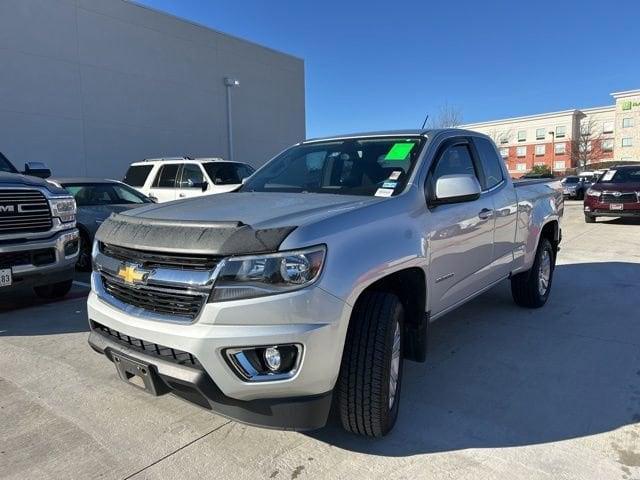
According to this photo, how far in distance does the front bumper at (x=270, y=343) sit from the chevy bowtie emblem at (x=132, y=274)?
33 cm

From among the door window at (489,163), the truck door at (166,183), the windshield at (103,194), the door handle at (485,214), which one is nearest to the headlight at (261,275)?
the door handle at (485,214)

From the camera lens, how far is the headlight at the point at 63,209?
5406 mm

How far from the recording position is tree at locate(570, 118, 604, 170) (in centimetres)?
7144

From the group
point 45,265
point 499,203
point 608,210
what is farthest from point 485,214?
point 608,210

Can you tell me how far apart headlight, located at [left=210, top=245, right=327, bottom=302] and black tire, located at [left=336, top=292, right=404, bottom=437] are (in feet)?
1.56

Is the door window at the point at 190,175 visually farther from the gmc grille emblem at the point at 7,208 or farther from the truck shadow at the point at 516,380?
the truck shadow at the point at 516,380

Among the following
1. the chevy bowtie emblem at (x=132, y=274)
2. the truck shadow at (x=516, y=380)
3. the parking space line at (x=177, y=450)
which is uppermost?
the chevy bowtie emblem at (x=132, y=274)

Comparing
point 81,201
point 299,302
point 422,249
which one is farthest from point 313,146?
point 81,201

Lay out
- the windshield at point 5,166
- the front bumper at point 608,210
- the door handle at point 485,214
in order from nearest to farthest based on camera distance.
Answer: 1. the door handle at point 485,214
2. the windshield at point 5,166
3. the front bumper at point 608,210

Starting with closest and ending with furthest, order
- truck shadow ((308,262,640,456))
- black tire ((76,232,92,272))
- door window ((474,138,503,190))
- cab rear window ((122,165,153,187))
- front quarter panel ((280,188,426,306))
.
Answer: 1. front quarter panel ((280,188,426,306))
2. truck shadow ((308,262,640,456))
3. door window ((474,138,503,190))
4. black tire ((76,232,92,272))
5. cab rear window ((122,165,153,187))

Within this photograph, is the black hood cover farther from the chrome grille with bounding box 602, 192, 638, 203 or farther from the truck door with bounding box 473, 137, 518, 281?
the chrome grille with bounding box 602, 192, 638, 203

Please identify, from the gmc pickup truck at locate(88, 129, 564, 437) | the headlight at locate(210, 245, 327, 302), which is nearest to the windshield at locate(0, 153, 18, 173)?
the gmc pickup truck at locate(88, 129, 564, 437)

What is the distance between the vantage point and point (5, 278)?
15.9 feet

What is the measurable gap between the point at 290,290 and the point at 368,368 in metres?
0.64
